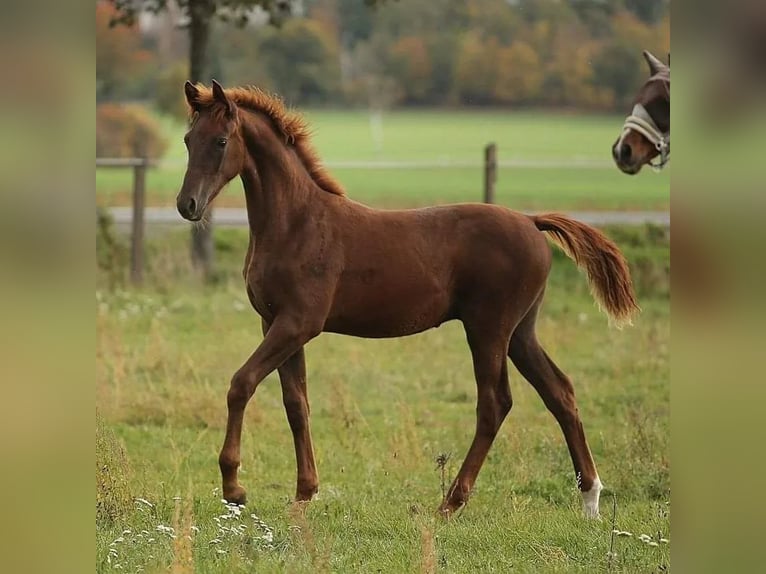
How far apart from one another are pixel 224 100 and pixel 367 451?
9.13 ft

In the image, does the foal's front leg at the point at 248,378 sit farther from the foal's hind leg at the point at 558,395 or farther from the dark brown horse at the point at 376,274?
the foal's hind leg at the point at 558,395

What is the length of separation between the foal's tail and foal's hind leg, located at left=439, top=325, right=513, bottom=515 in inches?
23.4

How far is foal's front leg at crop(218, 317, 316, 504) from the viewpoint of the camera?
17.6ft

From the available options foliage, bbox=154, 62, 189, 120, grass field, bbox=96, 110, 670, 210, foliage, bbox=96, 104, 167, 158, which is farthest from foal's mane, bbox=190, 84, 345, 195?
foliage, bbox=154, 62, 189, 120

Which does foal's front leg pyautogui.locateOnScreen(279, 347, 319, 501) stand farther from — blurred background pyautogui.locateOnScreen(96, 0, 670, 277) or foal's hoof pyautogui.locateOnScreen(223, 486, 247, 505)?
blurred background pyautogui.locateOnScreen(96, 0, 670, 277)

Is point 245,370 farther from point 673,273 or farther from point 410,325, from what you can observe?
point 673,273

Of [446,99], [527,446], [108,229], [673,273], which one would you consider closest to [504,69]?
[446,99]

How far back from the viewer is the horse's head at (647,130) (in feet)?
26.4

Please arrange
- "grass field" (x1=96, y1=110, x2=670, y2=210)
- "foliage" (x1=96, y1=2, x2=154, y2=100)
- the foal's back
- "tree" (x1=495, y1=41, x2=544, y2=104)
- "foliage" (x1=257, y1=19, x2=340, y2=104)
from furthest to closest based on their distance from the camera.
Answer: "foliage" (x1=257, y1=19, x2=340, y2=104) < "tree" (x1=495, y1=41, x2=544, y2=104) < "foliage" (x1=96, y1=2, x2=154, y2=100) < "grass field" (x1=96, y1=110, x2=670, y2=210) < the foal's back

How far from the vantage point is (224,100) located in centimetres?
529

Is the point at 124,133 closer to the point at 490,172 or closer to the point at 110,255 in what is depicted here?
the point at 110,255

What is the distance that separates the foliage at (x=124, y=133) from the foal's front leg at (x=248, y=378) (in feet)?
101

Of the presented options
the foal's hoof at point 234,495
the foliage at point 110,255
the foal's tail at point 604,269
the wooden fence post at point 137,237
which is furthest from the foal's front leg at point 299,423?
the wooden fence post at point 137,237

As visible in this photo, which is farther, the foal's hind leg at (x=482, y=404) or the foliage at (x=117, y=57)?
the foliage at (x=117, y=57)
